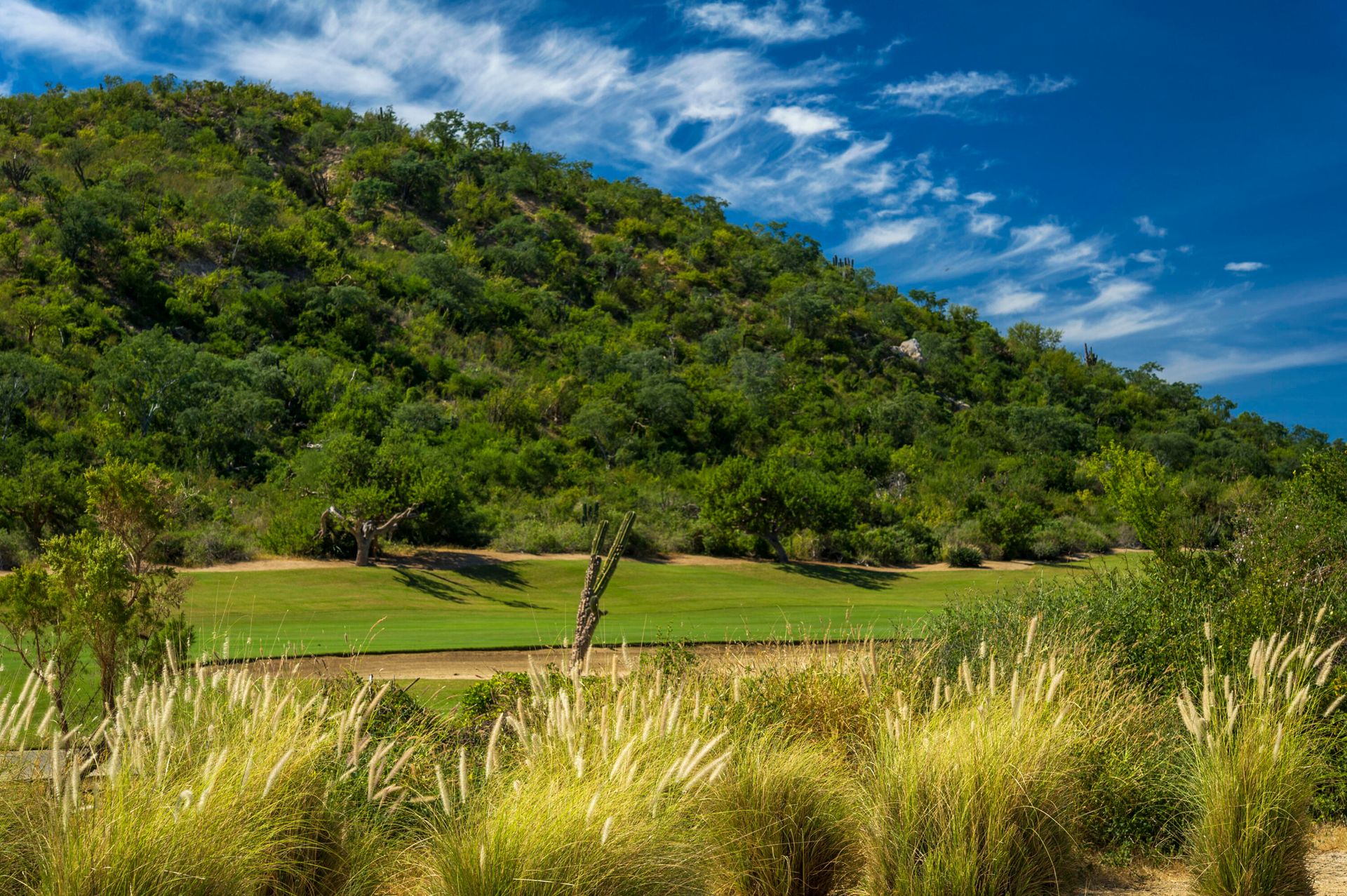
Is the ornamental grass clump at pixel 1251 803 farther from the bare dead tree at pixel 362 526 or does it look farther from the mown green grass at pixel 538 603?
the bare dead tree at pixel 362 526

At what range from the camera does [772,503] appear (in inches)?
1483

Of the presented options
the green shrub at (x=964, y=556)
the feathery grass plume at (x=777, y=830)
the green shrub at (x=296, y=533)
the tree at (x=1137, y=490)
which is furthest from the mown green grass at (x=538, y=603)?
the feathery grass plume at (x=777, y=830)

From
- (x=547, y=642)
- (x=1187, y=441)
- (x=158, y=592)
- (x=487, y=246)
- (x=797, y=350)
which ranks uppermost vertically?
(x=487, y=246)

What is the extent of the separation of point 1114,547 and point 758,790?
5005 centimetres

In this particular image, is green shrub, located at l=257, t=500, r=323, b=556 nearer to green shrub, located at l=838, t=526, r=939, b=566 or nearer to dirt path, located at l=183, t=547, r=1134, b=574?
dirt path, located at l=183, t=547, r=1134, b=574

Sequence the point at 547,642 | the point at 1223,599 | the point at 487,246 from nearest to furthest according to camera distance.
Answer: the point at 1223,599
the point at 547,642
the point at 487,246

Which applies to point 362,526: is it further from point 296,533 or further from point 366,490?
point 296,533

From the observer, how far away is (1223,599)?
12281 millimetres

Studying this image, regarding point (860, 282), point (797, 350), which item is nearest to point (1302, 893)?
point (797, 350)

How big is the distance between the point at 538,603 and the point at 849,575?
540 inches

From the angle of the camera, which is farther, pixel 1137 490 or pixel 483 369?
pixel 483 369

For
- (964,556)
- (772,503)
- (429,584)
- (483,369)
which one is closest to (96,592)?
(429,584)

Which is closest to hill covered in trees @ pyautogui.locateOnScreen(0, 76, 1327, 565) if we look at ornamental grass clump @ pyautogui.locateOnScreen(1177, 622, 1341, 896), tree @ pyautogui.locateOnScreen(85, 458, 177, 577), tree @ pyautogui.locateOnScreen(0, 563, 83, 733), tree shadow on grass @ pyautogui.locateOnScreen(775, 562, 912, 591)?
tree shadow on grass @ pyautogui.locateOnScreen(775, 562, 912, 591)

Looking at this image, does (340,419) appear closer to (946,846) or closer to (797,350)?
(797,350)
